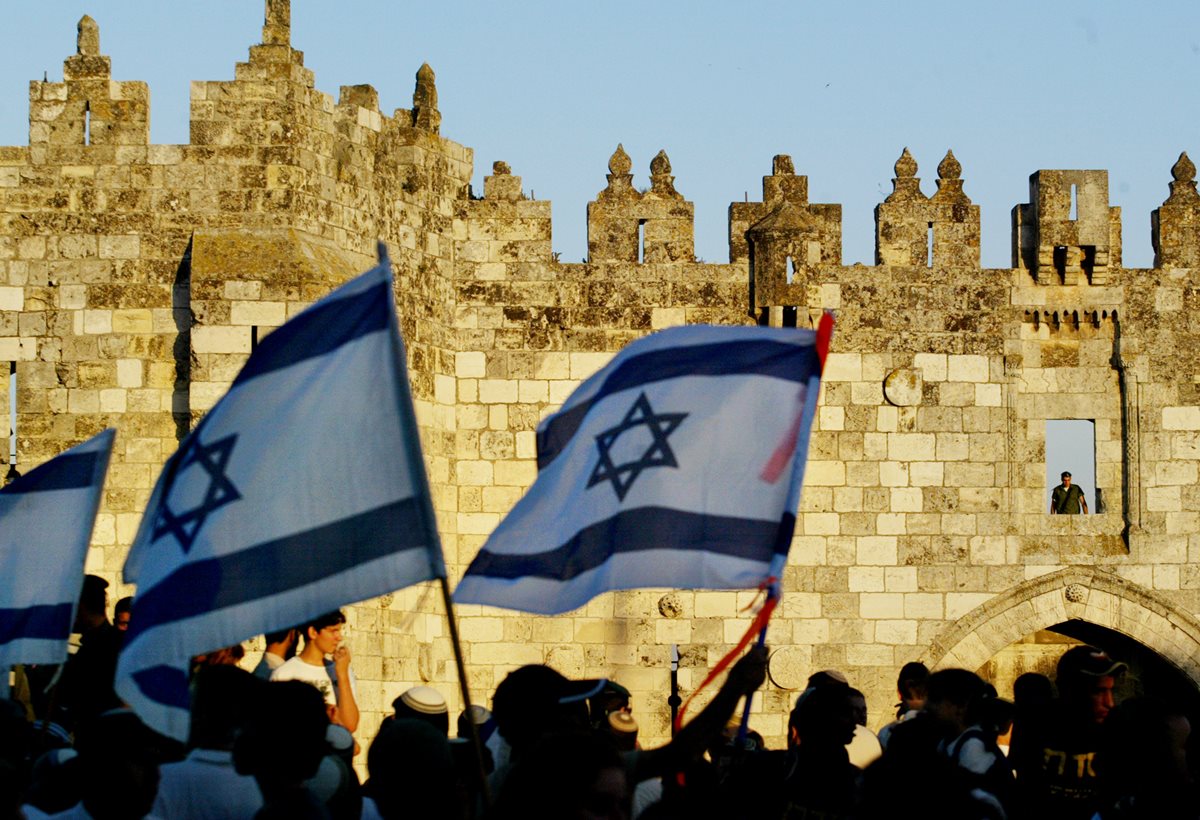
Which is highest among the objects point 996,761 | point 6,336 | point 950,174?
point 950,174

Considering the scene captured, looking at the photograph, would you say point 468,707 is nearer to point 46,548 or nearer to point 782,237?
point 46,548

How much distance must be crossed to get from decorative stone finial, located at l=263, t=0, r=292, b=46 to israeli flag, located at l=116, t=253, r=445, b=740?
9006mm

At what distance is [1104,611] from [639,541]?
10.2 meters

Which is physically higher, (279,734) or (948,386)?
(948,386)

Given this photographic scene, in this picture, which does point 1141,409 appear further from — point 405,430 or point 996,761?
point 405,430

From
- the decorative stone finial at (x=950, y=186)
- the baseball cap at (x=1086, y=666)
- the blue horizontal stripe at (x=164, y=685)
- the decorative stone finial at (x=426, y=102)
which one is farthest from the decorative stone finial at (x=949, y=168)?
the blue horizontal stripe at (x=164, y=685)

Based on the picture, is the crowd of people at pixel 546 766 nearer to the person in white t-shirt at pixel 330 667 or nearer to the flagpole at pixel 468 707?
the flagpole at pixel 468 707

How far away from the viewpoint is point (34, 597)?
27.5 feet

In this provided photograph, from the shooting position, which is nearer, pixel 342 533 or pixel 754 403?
pixel 342 533

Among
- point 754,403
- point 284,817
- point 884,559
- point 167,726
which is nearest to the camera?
point 284,817

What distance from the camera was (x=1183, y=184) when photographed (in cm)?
1719

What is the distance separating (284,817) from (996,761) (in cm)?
344

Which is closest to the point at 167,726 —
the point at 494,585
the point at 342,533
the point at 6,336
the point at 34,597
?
the point at 342,533

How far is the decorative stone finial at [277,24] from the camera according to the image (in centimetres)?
1516
